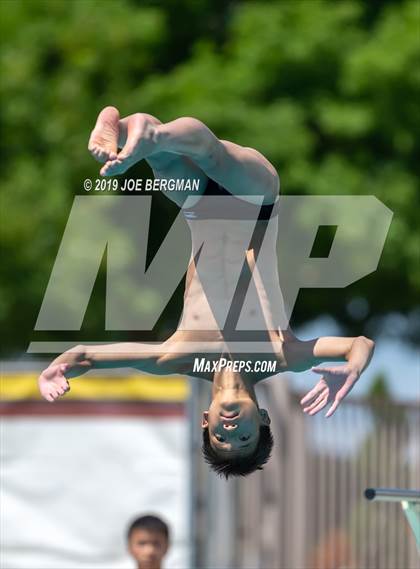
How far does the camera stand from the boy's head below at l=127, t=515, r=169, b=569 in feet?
27.7

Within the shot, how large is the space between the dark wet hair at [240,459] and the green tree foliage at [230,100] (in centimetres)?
565

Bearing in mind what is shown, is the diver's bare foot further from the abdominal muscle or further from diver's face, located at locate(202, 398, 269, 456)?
diver's face, located at locate(202, 398, 269, 456)

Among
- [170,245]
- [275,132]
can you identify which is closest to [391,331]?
[275,132]

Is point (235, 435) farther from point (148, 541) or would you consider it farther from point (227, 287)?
point (148, 541)

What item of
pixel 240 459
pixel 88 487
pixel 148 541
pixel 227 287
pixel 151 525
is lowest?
pixel 240 459

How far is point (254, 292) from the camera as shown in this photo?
6.32m

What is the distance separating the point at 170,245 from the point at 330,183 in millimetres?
4509

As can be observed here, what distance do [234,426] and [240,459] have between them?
182 millimetres

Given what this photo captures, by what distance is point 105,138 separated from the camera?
5.36 meters

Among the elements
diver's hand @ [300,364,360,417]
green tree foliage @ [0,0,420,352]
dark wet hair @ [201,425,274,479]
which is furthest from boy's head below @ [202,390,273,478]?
green tree foliage @ [0,0,420,352]

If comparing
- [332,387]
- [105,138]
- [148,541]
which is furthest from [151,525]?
[105,138]

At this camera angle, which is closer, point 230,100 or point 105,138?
point 105,138

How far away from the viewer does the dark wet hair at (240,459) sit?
6.18 metres

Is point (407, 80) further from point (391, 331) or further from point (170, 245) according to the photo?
point (170, 245)
